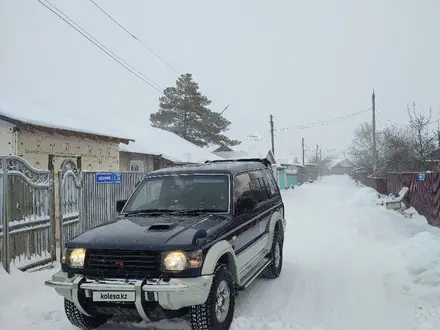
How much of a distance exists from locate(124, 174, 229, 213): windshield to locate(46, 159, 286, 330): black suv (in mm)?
14

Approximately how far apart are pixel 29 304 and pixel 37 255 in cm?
208

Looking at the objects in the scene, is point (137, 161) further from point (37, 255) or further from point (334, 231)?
point (37, 255)

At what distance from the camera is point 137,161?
62.2 feet

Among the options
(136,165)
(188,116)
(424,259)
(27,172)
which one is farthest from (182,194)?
(188,116)

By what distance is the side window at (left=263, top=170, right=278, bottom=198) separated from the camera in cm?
754

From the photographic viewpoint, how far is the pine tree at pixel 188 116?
44.0m

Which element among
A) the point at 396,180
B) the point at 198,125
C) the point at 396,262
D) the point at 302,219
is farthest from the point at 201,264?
the point at 198,125

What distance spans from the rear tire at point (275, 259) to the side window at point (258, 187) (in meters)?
0.78

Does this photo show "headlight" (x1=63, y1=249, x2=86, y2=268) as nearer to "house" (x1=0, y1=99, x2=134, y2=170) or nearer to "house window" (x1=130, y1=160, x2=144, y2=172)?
"house" (x1=0, y1=99, x2=134, y2=170)

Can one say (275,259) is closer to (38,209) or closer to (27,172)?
(38,209)

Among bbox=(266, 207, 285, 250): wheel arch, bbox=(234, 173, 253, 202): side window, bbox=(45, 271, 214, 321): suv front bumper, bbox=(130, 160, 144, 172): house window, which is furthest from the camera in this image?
bbox=(130, 160, 144, 172): house window

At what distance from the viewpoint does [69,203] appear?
28.2ft

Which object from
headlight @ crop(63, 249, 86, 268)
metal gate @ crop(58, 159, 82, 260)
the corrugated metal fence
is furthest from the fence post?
the corrugated metal fence

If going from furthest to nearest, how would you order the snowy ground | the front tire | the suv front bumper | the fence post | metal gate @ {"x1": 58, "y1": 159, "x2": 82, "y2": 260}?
metal gate @ {"x1": 58, "y1": 159, "x2": 82, "y2": 260} → the fence post → the snowy ground → the front tire → the suv front bumper
